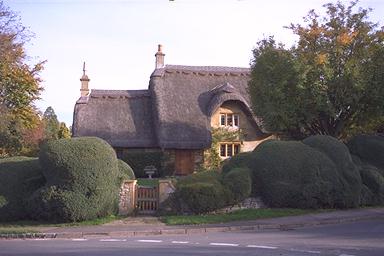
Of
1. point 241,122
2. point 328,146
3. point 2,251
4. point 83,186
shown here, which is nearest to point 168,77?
point 241,122

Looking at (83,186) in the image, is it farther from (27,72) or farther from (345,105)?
(27,72)

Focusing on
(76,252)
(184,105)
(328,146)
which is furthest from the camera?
(184,105)

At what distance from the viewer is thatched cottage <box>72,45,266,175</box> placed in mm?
38312

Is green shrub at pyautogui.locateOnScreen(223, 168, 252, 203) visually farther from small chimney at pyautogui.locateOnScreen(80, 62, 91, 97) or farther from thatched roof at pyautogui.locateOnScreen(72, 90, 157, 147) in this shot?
small chimney at pyautogui.locateOnScreen(80, 62, 91, 97)

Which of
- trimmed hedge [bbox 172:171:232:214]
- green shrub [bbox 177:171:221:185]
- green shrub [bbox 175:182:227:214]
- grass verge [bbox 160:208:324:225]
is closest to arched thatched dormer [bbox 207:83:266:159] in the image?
green shrub [bbox 177:171:221:185]

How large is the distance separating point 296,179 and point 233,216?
357 cm

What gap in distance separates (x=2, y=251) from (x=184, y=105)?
27.6m

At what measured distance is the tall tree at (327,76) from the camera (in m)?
27.6

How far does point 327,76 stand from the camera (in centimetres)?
2756

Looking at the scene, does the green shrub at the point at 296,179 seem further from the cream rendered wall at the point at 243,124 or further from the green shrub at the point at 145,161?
the cream rendered wall at the point at 243,124

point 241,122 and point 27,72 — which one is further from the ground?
point 27,72

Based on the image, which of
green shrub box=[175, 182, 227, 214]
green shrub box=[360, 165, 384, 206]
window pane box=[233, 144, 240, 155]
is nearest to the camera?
green shrub box=[175, 182, 227, 214]

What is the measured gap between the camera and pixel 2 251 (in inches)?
514

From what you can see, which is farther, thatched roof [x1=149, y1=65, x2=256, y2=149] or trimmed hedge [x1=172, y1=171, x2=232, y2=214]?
thatched roof [x1=149, y1=65, x2=256, y2=149]
